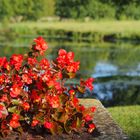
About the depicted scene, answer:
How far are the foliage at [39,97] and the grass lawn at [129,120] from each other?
2.32 metres

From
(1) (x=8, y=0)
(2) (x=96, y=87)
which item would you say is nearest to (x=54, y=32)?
(2) (x=96, y=87)

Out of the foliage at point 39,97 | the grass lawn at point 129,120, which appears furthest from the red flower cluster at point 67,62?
the grass lawn at point 129,120

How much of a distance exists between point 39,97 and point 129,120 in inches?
168

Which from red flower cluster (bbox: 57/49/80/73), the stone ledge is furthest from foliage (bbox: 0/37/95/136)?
the stone ledge

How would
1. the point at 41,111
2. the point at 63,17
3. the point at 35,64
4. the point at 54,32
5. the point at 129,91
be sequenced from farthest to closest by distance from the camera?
the point at 63,17, the point at 54,32, the point at 129,91, the point at 35,64, the point at 41,111

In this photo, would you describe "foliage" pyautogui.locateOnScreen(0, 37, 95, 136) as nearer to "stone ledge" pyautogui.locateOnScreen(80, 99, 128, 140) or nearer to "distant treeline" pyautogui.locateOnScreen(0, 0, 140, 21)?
"stone ledge" pyautogui.locateOnScreen(80, 99, 128, 140)

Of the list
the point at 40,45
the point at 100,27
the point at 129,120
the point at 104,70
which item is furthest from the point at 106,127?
the point at 100,27

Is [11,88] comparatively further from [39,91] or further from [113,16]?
[113,16]

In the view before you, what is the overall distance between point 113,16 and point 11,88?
11038 cm

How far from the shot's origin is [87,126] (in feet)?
18.9

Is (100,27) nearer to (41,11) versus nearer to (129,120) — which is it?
(41,11)

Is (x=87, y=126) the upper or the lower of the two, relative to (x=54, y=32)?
upper

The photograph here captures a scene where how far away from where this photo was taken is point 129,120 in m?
9.35

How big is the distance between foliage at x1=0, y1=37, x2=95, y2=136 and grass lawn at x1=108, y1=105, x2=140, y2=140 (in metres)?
2.32
